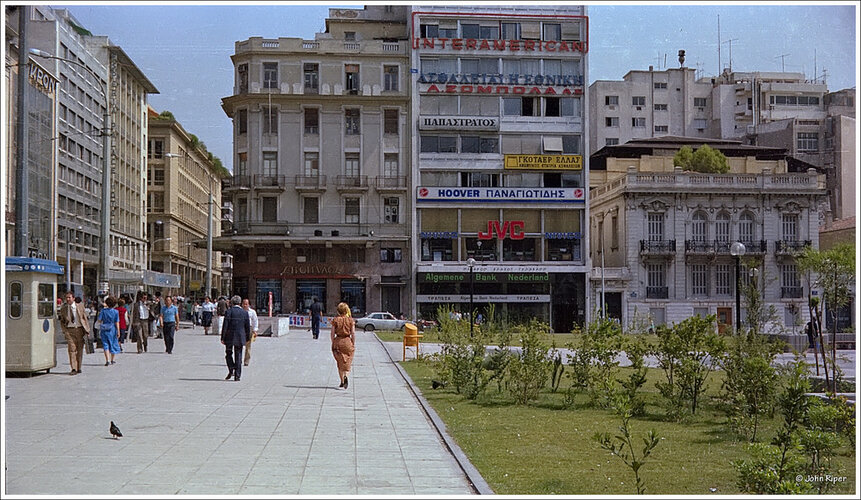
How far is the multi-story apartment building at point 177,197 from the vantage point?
20562mm

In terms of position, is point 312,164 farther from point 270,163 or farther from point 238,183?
point 238,183

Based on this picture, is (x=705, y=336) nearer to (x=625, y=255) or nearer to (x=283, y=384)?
(x=283, y=384)

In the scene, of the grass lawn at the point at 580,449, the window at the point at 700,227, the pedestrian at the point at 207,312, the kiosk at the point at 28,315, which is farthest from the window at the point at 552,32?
the grass lawn at the point at 580,449

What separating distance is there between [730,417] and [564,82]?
43.2m

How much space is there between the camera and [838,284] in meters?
14.6

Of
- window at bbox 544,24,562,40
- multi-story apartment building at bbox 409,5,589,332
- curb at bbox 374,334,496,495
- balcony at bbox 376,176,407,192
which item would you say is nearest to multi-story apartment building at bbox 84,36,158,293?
curb at bbox 374,334,496,495

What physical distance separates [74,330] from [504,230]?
3836 centimetres

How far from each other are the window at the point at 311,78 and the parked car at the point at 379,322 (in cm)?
1287

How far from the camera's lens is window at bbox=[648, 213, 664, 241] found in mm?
33781

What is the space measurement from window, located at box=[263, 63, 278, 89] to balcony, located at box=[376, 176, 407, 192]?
8.12m

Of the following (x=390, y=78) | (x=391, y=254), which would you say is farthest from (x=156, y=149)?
(x=390, y=78)

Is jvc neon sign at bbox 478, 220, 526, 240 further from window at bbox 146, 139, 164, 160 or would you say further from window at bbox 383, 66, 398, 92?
window at bbox 146, 139, 164, 160

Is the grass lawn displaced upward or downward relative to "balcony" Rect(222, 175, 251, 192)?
downward

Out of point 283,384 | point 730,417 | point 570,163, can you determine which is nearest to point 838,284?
point 730,417
